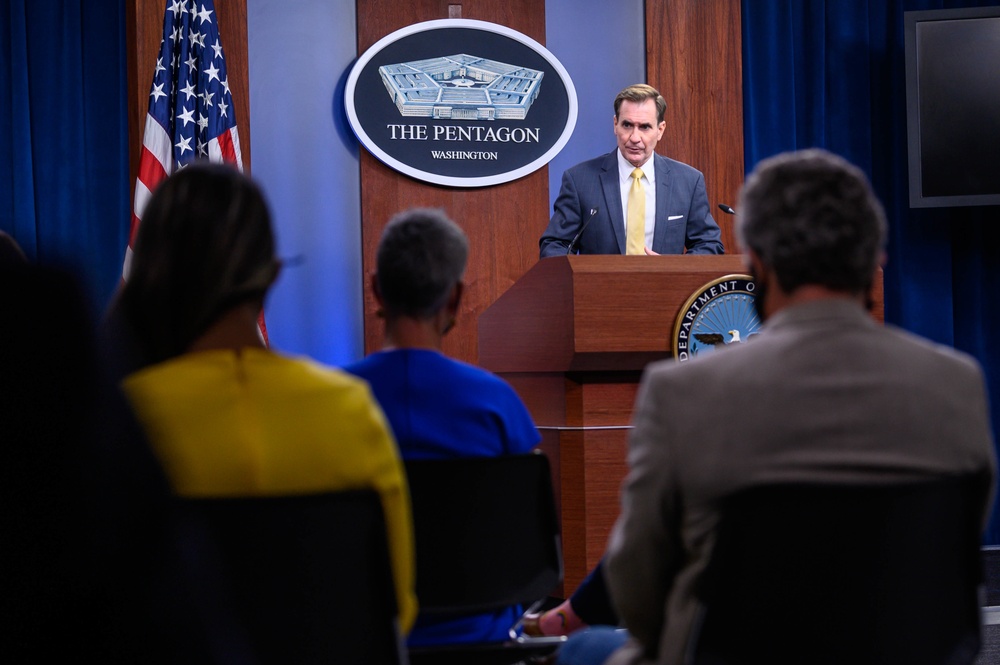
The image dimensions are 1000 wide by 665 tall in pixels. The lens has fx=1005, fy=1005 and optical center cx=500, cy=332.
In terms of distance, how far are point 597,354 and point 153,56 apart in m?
3.10

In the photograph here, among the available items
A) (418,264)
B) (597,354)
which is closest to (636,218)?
(597,354)

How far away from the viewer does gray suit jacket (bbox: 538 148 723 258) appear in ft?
14.6

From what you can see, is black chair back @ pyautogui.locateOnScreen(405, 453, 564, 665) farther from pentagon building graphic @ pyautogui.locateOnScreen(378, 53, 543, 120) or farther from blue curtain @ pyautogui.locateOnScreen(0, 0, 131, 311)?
pentagon building graphic @ pyautogui.locateOnScreen(378, 53, 543, 120)

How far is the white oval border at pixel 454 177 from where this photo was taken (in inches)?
206

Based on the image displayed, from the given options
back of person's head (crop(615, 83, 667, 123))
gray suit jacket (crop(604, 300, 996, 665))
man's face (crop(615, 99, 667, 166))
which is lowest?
gray suit jacket (crop(604, 300, 996, 665))

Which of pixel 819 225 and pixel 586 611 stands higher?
pixel 819 225

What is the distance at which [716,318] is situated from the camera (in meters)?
3.06

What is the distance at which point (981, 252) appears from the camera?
6059 millimetres

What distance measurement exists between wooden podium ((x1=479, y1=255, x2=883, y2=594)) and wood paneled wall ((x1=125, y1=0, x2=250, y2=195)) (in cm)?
252

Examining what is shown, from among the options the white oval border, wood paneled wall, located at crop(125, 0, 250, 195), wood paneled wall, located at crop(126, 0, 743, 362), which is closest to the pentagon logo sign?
wood paneled wall, located at crop(126, 0, 743, 362)

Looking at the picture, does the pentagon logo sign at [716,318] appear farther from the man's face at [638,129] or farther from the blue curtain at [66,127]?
the blue curtain at [66,127]

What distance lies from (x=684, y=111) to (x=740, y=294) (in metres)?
2.79

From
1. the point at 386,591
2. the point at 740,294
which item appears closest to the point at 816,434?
the point at 386,591

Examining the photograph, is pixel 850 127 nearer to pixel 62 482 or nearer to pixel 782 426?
pixel 782 426
